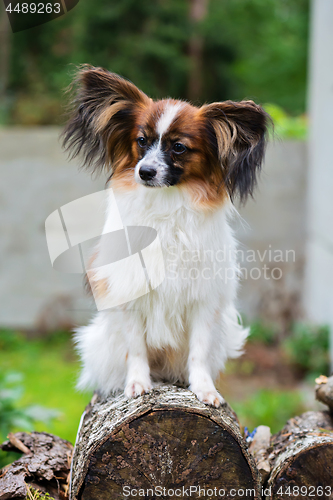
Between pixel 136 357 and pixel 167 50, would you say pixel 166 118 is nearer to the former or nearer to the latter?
pixel 136 357

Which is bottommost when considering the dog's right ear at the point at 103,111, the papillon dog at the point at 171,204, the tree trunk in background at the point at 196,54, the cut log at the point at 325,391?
the cut log at the point at 325,391

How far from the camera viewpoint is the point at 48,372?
6.46 meters

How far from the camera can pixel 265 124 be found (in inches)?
94.2

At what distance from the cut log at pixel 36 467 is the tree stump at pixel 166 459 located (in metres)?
0.33

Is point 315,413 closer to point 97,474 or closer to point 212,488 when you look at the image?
point 212,488

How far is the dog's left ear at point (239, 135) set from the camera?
240 centimetres

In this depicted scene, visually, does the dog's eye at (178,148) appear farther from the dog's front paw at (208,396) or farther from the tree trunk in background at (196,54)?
the tree trunk in background at (196,54)

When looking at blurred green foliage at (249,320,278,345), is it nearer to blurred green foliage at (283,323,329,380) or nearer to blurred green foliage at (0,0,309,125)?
blurred green foliage at (283,323,329,380)

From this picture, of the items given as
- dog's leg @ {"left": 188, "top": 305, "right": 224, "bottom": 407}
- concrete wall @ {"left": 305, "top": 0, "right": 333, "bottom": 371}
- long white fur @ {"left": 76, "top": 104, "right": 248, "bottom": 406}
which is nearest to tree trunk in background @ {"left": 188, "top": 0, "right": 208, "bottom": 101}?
concrete wall @ {"left": 305, "top": 0, "right": 333, "bottom": 371}

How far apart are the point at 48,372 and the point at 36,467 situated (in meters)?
4.08

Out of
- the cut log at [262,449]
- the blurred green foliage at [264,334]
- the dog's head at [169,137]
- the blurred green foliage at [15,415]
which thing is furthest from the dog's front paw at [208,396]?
the blurred green foliage at [264,334]

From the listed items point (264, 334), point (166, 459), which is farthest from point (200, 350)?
point (264, 334)

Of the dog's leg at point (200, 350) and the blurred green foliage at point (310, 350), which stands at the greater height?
the dog's leg at point (200, 350)

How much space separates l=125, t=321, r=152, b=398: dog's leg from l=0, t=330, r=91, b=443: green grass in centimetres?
275
